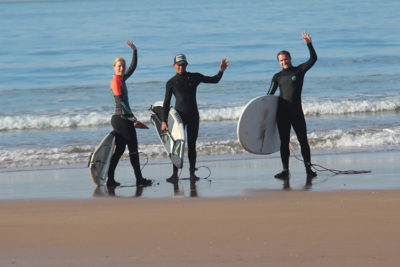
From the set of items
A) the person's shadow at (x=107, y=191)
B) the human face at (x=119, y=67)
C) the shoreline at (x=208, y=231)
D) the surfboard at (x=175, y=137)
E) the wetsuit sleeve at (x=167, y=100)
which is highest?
the human face at (x=119, y=67)

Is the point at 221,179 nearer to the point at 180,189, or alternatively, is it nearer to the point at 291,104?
the point at 180,189

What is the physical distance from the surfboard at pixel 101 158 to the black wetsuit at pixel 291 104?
2.01 m

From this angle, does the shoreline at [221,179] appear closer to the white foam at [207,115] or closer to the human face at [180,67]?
the human face at [180,67]

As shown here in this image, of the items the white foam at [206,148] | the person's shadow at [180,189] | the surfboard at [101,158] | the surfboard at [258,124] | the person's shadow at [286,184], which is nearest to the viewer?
the person's shadow at [180,189]

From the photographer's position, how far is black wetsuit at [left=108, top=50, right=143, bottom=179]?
7.85 metres

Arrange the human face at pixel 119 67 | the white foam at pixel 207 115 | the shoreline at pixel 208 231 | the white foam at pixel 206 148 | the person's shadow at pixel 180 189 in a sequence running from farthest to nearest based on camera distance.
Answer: the white foam at pixel 207 115 → the white foam at pixel 206 148 → the human face at pixel 119 67 → the person's shadow at pixel 180 189 → the shoreline at pixel 208 231

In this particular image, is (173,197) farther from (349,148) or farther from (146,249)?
(349,148)

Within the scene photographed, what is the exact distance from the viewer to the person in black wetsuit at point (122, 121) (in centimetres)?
783

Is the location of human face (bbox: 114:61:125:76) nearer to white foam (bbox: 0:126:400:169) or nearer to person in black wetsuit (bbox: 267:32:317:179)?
person in black wetsuit (bbox: 267:32:317:179)

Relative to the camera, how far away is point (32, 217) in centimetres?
663

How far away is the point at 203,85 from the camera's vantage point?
21219 millimetres

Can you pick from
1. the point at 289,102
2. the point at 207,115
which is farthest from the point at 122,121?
the point at 207,115

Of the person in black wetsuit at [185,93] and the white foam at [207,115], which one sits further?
the white foam at [207,115]

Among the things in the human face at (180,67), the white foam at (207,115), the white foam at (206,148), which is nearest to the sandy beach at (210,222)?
the human face at (180,67)
